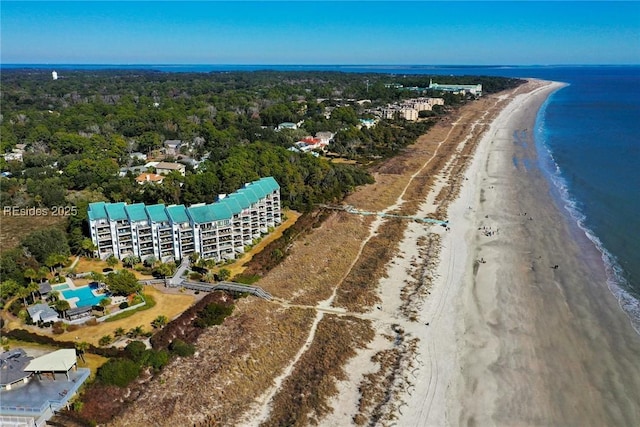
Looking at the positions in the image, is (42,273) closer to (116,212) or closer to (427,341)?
(116,212)

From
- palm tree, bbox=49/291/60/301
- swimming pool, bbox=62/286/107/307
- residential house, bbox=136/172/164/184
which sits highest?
residential house, bbox=136/172/164/184

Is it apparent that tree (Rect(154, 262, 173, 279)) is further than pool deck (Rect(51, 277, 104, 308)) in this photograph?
Yes

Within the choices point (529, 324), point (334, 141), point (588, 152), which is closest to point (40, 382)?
point (529, 324)

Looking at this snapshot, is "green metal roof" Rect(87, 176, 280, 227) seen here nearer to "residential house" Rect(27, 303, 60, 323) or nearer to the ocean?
"residential house" Rect(27, 303, 60, 323)

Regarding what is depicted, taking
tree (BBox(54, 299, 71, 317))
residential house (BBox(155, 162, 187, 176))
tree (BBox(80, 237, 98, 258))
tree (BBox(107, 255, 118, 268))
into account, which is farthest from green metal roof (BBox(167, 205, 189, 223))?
residential house (BBox(155, 162, 187, 176))

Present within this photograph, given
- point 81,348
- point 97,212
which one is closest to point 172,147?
point 97,212

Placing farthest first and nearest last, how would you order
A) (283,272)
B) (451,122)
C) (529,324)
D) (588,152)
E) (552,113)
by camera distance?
(552,113) < (451,122) < (588,152) < (283,272) < (529,324)

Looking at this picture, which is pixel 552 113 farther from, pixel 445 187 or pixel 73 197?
pixel 73 197
